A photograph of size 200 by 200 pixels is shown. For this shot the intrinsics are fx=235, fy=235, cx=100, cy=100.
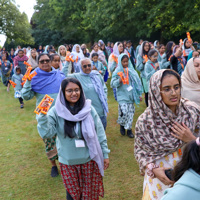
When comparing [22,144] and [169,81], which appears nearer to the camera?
[169,81]

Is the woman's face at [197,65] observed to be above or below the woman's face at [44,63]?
below

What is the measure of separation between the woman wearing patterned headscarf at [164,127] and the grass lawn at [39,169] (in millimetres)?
1558

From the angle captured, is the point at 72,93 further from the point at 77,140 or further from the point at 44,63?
the point at 44,63

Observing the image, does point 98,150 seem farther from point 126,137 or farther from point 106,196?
point 126,137

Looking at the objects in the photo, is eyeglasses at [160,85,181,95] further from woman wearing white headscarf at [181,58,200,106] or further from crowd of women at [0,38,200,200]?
woman wearing white headscarf at [181,58,200,106]

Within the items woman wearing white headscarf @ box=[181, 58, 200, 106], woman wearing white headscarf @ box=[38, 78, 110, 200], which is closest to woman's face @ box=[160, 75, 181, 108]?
woman wearing white headscarf @ box=[38, 78, 110, 200]

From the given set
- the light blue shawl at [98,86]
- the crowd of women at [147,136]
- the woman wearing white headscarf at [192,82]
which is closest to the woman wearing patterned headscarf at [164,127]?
the crowd of women at [147,136]

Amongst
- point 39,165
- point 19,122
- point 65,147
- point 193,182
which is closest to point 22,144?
point 39,165

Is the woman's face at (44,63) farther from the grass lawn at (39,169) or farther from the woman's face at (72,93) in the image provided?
the grass lawn at (39,169)

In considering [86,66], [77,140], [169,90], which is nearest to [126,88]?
[86,66]

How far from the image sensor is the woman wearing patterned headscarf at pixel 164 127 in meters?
2.15

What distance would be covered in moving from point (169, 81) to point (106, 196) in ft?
7.50

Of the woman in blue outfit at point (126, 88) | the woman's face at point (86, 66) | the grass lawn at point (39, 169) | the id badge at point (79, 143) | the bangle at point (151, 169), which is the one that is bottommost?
the grass lawn at point (39, 169)

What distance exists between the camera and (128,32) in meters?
23.9
